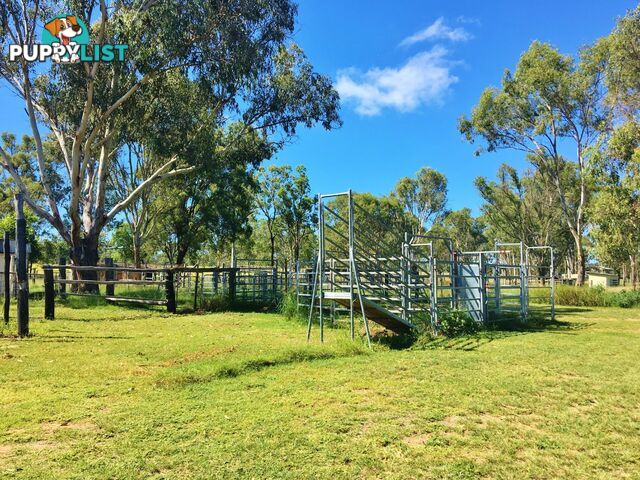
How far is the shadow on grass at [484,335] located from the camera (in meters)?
8.40

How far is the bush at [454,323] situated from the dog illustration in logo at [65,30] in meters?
15.0

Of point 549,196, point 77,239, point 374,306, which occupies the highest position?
point 549,196

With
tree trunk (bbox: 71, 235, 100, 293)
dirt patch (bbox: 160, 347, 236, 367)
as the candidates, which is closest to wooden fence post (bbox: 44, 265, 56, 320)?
dirt patch (bbox: 160, 347, 236, 367)

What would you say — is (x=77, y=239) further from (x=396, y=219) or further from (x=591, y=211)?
(x=396, y=219)

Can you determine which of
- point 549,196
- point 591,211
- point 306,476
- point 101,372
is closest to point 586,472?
point 306,476

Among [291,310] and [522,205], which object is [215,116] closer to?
[291,310]

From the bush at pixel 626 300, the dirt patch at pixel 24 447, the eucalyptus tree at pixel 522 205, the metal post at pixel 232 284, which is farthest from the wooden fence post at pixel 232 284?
the eucalyptus tree at pixel 522 205

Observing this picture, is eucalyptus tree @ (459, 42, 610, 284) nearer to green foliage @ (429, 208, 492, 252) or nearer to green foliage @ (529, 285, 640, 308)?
green foliage @ (529, 285, 640, 308)

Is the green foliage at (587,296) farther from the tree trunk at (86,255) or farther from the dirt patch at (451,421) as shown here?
the tree trunk at (86,255)

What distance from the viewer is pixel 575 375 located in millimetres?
6105

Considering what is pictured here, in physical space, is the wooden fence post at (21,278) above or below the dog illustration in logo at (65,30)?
below

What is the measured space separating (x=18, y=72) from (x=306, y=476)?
20.1 metres

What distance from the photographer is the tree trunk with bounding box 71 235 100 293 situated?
18327 mm

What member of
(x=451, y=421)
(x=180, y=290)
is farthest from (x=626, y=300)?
(x=180, y=290)
